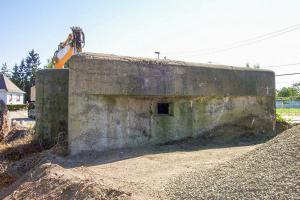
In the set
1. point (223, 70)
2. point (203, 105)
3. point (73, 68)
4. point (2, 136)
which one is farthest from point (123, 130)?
point (2, 136)

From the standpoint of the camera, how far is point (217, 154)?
532cm

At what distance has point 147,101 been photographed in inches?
247

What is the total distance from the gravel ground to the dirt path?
294mm

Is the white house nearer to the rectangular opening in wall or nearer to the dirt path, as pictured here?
the rectangular opening in wall

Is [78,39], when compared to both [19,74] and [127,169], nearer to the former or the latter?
[127,169]

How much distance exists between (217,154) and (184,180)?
2.01m

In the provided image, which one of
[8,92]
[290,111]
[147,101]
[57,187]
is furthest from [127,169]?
[8,92]

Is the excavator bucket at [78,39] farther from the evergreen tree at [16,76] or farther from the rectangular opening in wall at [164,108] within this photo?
the evergreen tree at [16,76]

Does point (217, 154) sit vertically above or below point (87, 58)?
below

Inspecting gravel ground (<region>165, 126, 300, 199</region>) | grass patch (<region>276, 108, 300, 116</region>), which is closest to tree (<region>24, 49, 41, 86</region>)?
grass patch (<region>276, 108, 300, 116</region>)

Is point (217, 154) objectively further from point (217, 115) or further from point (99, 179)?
point (99, 179)

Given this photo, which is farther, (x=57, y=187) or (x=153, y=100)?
(x=153, y=100)

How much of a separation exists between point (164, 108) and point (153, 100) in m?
0.38

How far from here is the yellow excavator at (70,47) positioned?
8.98m
